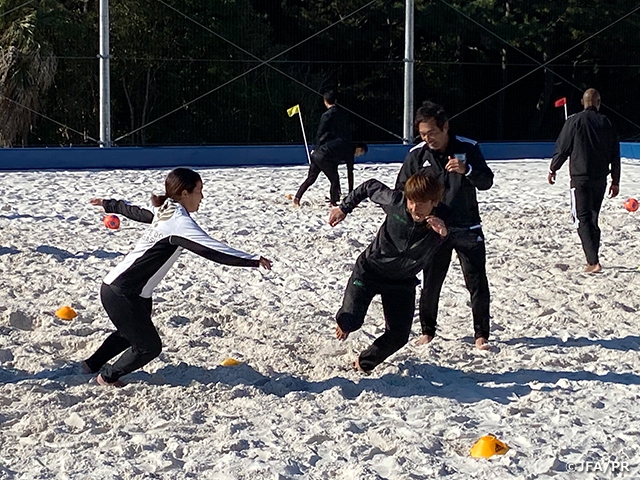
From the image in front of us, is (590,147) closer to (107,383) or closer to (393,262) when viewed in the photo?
(393,262)

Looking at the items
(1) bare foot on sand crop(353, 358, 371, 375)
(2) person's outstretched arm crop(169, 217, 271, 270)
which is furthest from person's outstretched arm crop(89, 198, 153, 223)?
(1) bare foot on sand crop(353, 358, 371, 375)

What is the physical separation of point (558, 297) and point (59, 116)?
16.7 m

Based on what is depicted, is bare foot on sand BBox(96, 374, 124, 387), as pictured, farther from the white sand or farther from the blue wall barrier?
the blue wall barrier

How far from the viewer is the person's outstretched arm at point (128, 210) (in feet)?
19.4

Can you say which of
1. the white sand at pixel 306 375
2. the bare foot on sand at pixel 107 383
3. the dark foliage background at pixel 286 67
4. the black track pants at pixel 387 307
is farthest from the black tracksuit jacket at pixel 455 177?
the dark foliage background at pixel 286 67

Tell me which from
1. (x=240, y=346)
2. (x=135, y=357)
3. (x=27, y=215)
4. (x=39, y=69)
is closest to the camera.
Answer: (x=135, y=357)

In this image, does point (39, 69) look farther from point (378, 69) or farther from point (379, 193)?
point (379, 193)

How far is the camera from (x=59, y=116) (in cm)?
2300

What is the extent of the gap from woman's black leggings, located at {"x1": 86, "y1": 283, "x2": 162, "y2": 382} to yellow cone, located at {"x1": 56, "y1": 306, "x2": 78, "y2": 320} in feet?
5.27

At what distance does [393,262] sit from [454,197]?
0.86 m

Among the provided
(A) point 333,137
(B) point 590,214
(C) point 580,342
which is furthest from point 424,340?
(A) point 333,137

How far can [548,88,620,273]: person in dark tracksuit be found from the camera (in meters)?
9.22

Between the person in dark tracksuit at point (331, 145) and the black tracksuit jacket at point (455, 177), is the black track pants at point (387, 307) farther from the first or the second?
the person in dark tracksuit at point (331, 145)

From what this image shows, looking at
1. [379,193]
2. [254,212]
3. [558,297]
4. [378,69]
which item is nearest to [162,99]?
[378,69]
